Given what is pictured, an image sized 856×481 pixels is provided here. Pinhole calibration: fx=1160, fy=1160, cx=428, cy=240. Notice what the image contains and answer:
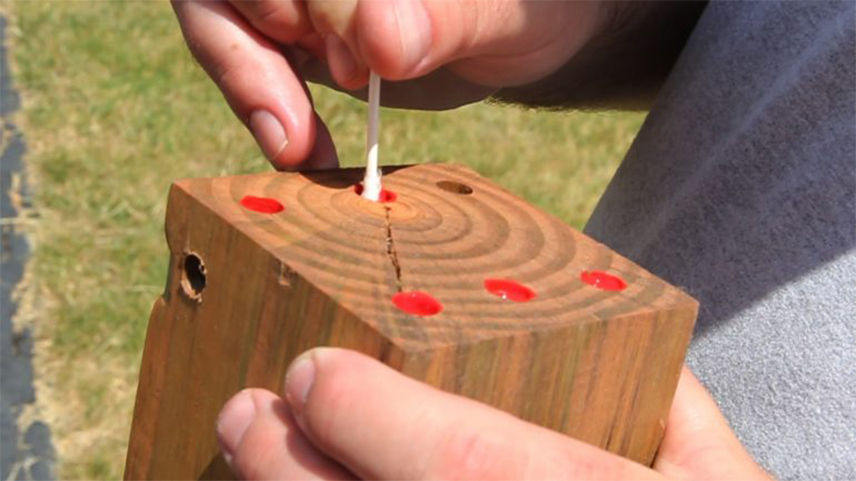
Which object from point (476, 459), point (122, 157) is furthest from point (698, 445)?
point (122, 157)

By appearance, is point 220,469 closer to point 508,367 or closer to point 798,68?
point 508,367

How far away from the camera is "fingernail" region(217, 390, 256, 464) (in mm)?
771

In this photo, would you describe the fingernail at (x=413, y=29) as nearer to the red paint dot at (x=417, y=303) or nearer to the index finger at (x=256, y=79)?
the index finger at (x=256, y=79)

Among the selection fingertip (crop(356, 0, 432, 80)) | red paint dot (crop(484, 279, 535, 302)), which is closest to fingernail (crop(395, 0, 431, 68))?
fingertip (crop(356, 0, 432, 80))

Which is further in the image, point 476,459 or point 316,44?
point 316,44

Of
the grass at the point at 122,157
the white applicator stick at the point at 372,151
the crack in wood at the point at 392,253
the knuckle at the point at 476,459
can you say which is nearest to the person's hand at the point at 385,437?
the knuckle at the point at 476,459

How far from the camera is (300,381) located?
73cm

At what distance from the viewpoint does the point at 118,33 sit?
441 cm

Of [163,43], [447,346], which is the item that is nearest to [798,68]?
[447,346]

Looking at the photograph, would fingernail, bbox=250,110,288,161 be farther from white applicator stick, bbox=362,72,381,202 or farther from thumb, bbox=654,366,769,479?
thumb, bbox=654,366,769,479

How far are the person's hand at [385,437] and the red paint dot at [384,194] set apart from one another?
26 cm

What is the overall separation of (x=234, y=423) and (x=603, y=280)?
11.8 inches

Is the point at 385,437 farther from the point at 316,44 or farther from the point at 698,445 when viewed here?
the point at 316,44

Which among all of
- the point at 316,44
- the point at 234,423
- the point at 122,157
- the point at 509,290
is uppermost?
the point at 316,44
